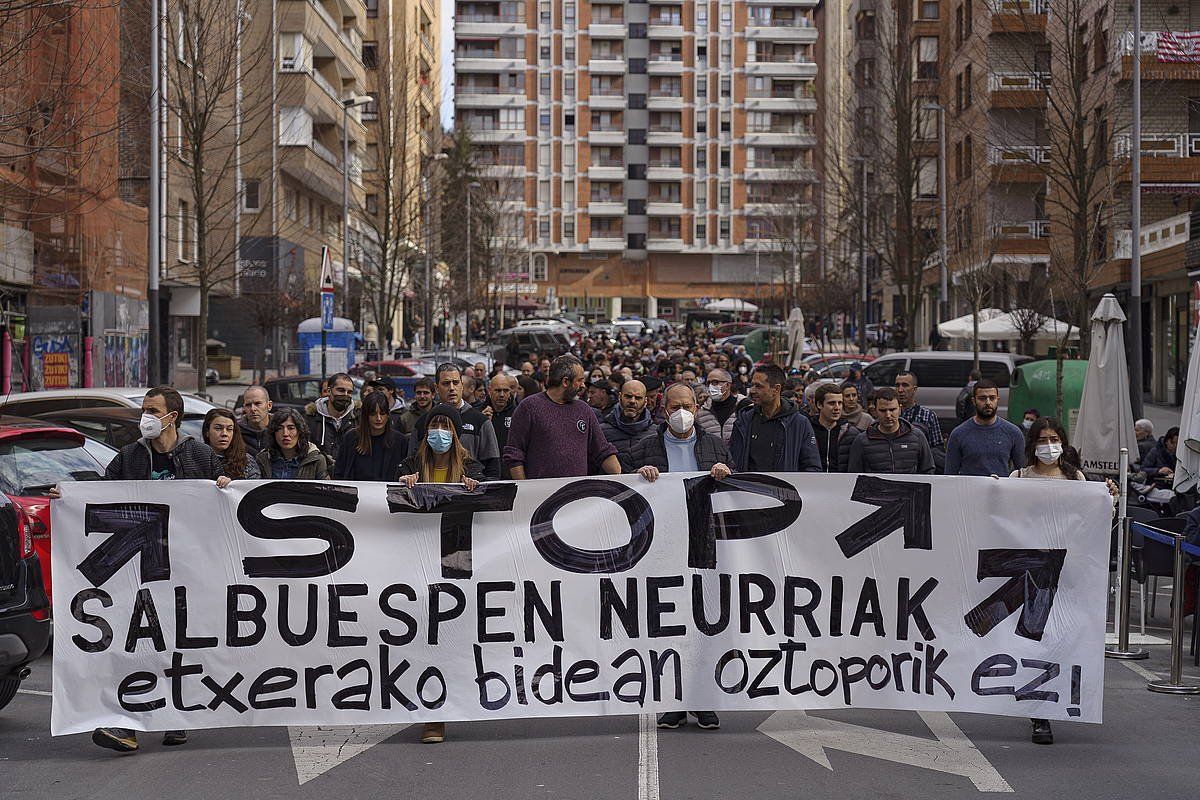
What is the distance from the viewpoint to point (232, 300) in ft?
162

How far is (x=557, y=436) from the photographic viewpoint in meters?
9.91

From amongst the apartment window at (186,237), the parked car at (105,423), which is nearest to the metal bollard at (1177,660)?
the parked car at (105,423)

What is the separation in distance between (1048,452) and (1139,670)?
1928mm

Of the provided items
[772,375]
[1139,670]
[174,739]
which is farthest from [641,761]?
[1139,670]

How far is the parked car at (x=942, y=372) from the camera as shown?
29.5 m

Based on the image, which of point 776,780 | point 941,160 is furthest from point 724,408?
point 941,160

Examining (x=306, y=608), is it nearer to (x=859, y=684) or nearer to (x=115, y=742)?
(x=115, y=742)

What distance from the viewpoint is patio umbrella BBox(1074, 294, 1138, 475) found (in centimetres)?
1583

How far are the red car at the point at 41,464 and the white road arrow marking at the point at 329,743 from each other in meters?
2.91

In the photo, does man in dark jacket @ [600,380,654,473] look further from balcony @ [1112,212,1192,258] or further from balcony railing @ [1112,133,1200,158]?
balcony railing @ [1112,133,1200,158]

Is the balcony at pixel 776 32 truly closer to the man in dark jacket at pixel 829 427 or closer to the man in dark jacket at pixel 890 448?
the man in dark jacket at pixel 829 427

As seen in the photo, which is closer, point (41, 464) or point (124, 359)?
point (41, 464)

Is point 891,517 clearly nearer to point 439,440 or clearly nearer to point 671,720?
point 671,720

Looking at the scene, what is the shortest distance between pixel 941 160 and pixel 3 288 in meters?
28.4
